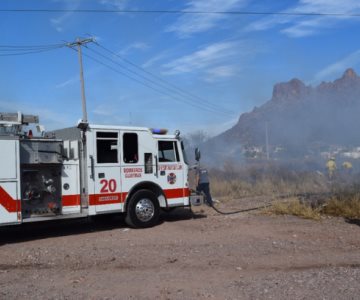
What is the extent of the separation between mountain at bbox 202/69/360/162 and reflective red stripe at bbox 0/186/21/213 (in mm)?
31143

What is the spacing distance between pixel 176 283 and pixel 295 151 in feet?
118

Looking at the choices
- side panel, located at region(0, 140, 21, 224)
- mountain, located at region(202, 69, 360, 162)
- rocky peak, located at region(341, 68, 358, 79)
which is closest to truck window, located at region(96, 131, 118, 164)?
side panel, located at region(0, 140, 21, 224)

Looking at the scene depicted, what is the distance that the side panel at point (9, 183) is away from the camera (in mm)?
9578

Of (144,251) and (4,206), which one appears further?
(4,206)

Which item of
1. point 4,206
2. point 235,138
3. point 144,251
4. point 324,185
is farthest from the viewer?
point 235,138

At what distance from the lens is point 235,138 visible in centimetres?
5725

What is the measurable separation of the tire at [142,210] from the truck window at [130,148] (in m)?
0.82

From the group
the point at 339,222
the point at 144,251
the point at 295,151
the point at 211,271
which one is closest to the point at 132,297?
the point at 211,271

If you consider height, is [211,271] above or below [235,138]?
below

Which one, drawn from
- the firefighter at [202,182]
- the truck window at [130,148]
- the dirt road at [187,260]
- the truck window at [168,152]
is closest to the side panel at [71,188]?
the dirt road at [187,260]

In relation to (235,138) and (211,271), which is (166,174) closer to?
(211,271)

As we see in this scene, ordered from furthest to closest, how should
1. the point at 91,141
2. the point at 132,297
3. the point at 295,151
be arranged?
the point at 295,151 < the point at 91,141 < the point at 132,297

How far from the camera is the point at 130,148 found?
38.1 feet

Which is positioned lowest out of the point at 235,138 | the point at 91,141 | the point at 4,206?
the point at 4,206
